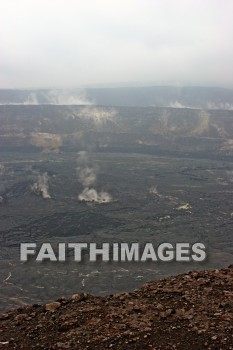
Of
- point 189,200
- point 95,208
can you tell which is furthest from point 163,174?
point 95,208

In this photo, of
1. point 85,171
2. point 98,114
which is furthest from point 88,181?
point 98,114

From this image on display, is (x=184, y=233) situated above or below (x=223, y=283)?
below

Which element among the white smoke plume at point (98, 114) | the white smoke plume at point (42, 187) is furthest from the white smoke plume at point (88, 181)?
the white smoke plume at point (98, 114)

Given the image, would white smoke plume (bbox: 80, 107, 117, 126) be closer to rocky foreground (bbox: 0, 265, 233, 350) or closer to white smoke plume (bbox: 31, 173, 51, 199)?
white smoke plume (bbox: 31, 173, 51, 199)

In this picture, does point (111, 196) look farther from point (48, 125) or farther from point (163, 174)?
point (48, 125)

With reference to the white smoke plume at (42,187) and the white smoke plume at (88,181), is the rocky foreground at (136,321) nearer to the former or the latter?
the white smoke plume at (88,181)

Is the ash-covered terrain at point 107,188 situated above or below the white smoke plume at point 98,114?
below
